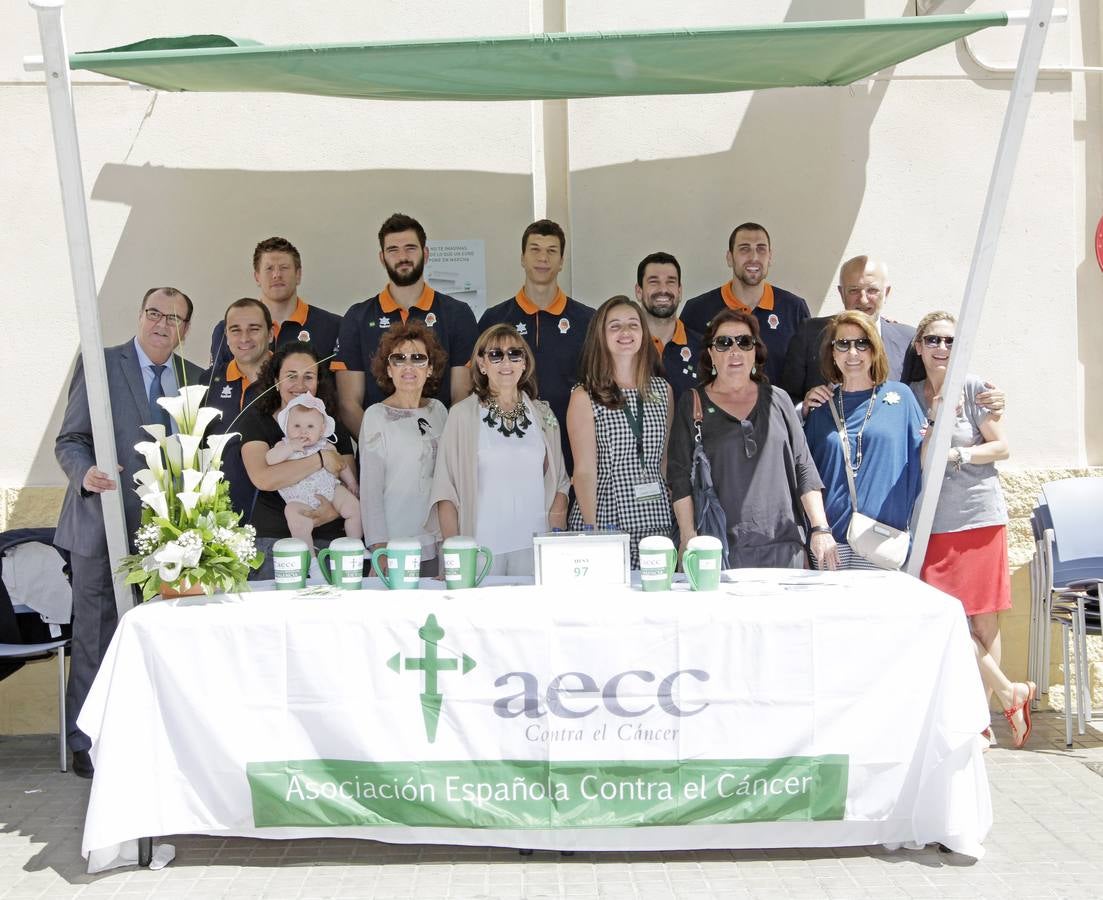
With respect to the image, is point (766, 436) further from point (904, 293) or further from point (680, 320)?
point (904, 293)

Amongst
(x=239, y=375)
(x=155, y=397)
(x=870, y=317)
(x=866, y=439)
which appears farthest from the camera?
(x=239, y=375)

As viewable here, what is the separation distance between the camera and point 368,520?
13.4 feet

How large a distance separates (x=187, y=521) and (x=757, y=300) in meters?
2.71

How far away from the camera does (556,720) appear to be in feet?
10.7

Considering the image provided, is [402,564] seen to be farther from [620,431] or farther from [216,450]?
[620,431]

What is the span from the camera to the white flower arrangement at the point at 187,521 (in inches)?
131

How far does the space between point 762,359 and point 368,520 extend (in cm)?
153

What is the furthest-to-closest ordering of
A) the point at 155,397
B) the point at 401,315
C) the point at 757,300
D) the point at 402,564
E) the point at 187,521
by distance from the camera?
the point at 757,300 < the point at 401,315 < the point at 155,397 < the point at 402,564 < the point at 187,521

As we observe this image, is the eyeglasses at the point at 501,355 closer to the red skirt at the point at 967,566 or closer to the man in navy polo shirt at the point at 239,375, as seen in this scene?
the man in navy polo shirt at the point at 239,375

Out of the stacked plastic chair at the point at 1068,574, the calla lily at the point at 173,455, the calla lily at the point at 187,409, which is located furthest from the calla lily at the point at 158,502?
the stacked plastic chair at the point at 1068,574

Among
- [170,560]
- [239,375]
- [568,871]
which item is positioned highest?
[239,375]

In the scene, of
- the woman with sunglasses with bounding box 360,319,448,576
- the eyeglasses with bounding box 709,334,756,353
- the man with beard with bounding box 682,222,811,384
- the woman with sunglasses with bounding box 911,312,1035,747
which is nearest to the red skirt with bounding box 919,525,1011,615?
the woman with sunglasses with bounding box 911,312,1035,747

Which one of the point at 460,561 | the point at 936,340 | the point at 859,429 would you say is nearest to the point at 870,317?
the point at 936,340

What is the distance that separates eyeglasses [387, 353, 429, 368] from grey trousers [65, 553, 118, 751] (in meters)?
1.40
